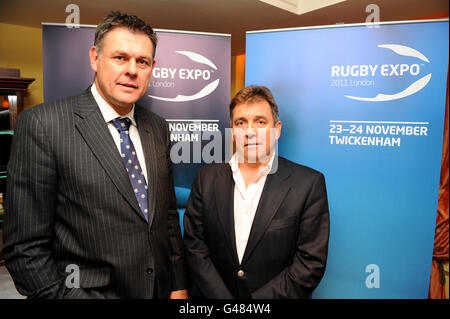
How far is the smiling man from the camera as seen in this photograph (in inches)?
62.3

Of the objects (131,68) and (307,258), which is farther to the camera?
(307,258)

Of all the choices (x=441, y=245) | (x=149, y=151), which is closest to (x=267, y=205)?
(x=149, y=151)

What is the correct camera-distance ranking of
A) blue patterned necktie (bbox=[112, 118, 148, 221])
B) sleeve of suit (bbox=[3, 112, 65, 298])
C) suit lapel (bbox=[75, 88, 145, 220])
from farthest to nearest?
blue patterned necktie (bbox=[112, 118, 148, 221]) → suit lapel (bbox=[75, 88, 145, 220]) → sleeve of suit (bbox=[3, 112, 65, 298])

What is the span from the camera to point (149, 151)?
1.54 meters

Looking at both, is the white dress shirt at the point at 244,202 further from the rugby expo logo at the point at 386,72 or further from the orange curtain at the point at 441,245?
the orange curtain at the point at 441,245

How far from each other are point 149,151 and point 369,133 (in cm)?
149

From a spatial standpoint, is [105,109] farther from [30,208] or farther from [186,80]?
[186,80]

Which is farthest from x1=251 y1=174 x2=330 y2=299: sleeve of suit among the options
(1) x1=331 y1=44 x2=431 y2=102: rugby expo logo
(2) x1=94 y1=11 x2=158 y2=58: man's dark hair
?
(2) x1=94 y1=11 x2=158 y2=58: man's dark hair

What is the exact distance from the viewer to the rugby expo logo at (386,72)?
6.32ft

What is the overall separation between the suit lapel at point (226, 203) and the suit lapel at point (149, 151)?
0.38m

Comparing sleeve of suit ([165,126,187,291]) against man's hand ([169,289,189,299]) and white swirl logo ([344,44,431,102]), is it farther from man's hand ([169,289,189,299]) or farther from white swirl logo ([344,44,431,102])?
white swirl logo ([344,44,431,102])

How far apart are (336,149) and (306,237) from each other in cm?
81

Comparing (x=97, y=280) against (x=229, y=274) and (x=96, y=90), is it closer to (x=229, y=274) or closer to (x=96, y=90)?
(x=229, y=274)

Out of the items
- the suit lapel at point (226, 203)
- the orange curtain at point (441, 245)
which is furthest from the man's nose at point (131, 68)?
the orange curtain at point (441, 245)
